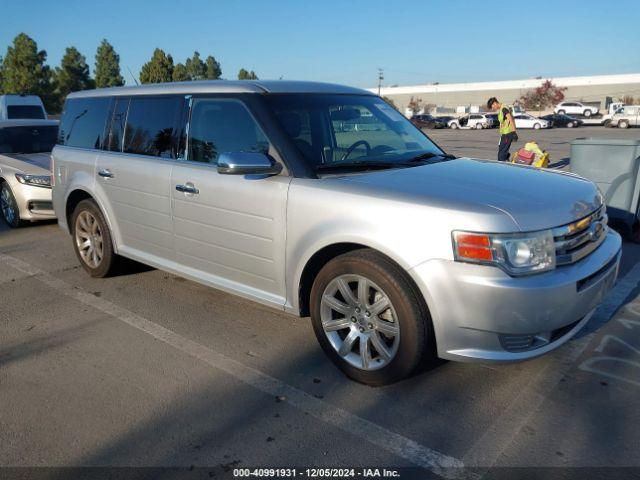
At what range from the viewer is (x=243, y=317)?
4.48m

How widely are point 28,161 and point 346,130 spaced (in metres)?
6.05

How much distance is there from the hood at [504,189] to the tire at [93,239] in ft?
9.18

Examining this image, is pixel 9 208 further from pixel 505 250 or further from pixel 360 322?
pixel 505 250

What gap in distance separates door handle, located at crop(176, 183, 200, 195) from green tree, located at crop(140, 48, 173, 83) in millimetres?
35616

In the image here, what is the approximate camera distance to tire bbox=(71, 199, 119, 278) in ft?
17.1

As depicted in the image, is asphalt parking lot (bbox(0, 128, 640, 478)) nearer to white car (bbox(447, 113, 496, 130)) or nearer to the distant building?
white car (bbox(447, 113, 496, 130))

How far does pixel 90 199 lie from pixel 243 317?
6.99 ft

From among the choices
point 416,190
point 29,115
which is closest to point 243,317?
point 416,190

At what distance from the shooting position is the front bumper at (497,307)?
283cm

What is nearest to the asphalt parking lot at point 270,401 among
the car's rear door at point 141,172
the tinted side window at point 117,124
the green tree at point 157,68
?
the car's rear door at point 141,172

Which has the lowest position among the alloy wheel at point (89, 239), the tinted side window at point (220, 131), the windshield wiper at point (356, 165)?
the alloy wheel at point (89, 239)

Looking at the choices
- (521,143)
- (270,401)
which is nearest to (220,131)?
(270,401)

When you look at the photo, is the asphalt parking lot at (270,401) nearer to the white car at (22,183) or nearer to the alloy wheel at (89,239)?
the alloy wheel at (89,239)

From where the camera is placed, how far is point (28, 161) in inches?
324
